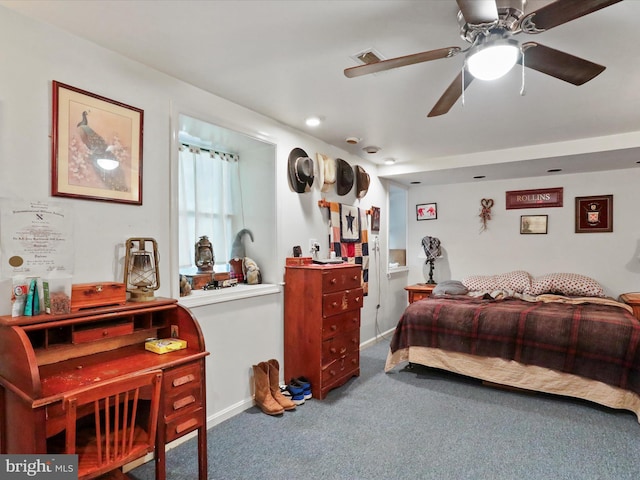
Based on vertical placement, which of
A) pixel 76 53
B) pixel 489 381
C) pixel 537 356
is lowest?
pixel 489 381

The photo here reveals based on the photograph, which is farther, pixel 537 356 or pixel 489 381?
pixel 489 381

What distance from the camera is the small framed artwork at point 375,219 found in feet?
14.7

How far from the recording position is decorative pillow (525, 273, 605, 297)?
3.93 m

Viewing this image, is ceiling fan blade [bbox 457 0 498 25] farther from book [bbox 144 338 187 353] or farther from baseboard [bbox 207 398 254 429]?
baseboard [bbox 207 398 254 429]

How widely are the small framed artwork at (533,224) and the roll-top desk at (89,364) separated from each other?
14.4 ft

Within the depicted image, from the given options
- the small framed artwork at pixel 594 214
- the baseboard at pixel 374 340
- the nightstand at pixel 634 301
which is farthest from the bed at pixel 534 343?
the small framed artwork at pixel 594 214

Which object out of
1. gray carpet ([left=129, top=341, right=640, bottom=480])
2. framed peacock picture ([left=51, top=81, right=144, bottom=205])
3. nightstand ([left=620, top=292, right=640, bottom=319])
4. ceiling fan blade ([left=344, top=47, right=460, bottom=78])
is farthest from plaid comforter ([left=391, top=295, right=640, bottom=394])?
framed peacock picture ([left=51, top=81, right=144, bottom=205])

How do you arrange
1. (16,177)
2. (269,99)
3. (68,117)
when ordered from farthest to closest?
(269,99) → (68,117) → (16,177)

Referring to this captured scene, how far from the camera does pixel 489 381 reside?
3104 mm

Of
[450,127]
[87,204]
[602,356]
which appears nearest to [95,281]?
[87,204]

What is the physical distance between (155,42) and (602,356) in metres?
3.62

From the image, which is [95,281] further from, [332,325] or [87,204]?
[332,325]

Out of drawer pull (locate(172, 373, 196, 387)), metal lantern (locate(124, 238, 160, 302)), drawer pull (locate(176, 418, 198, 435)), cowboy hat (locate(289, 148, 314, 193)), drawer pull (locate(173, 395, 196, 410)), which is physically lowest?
drawer pull (locate(176, 418, 198, 435))

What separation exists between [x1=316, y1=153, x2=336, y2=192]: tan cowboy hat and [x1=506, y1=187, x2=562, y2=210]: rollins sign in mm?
2673
